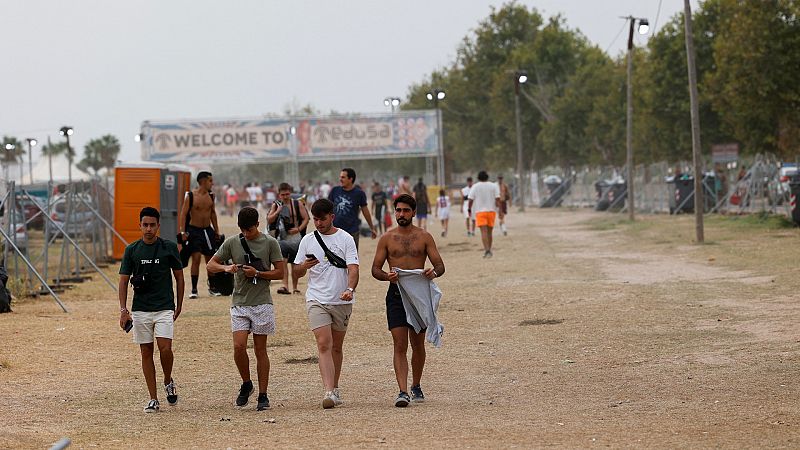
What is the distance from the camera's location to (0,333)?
14.9 metres

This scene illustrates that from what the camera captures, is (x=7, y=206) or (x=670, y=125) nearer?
(x=7, y=206)

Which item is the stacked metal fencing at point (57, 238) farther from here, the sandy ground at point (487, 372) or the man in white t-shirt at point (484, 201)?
the man in white t-shirt at point (484, 201)

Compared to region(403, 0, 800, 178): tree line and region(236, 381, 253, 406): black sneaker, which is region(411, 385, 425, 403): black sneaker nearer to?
region(236, 381, 253, 406): black sneaker

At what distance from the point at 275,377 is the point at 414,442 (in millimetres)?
3503

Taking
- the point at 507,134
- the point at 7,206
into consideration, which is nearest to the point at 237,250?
the point at 7,206

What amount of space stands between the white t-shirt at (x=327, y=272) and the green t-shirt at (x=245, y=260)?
21cm

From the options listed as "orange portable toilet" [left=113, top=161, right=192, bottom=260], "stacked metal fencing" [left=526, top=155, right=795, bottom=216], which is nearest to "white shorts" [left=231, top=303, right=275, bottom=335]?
"orange portable toilet" [left=113, top=161, right=192, bottom=260]

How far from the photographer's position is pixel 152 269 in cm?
988

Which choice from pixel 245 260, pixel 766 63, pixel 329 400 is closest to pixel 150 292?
pixel 245 260

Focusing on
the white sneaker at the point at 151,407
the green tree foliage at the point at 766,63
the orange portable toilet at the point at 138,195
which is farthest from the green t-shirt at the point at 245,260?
the green tree foliage at the point at 766,63

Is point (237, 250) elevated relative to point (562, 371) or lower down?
elevated

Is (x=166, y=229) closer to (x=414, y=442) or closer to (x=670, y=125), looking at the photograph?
(x=414, y=442)

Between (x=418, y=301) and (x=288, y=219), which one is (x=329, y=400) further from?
(x=288, y=219)

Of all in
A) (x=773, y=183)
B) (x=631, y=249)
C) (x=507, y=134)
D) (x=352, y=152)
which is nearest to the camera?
(x=631, y=249)
